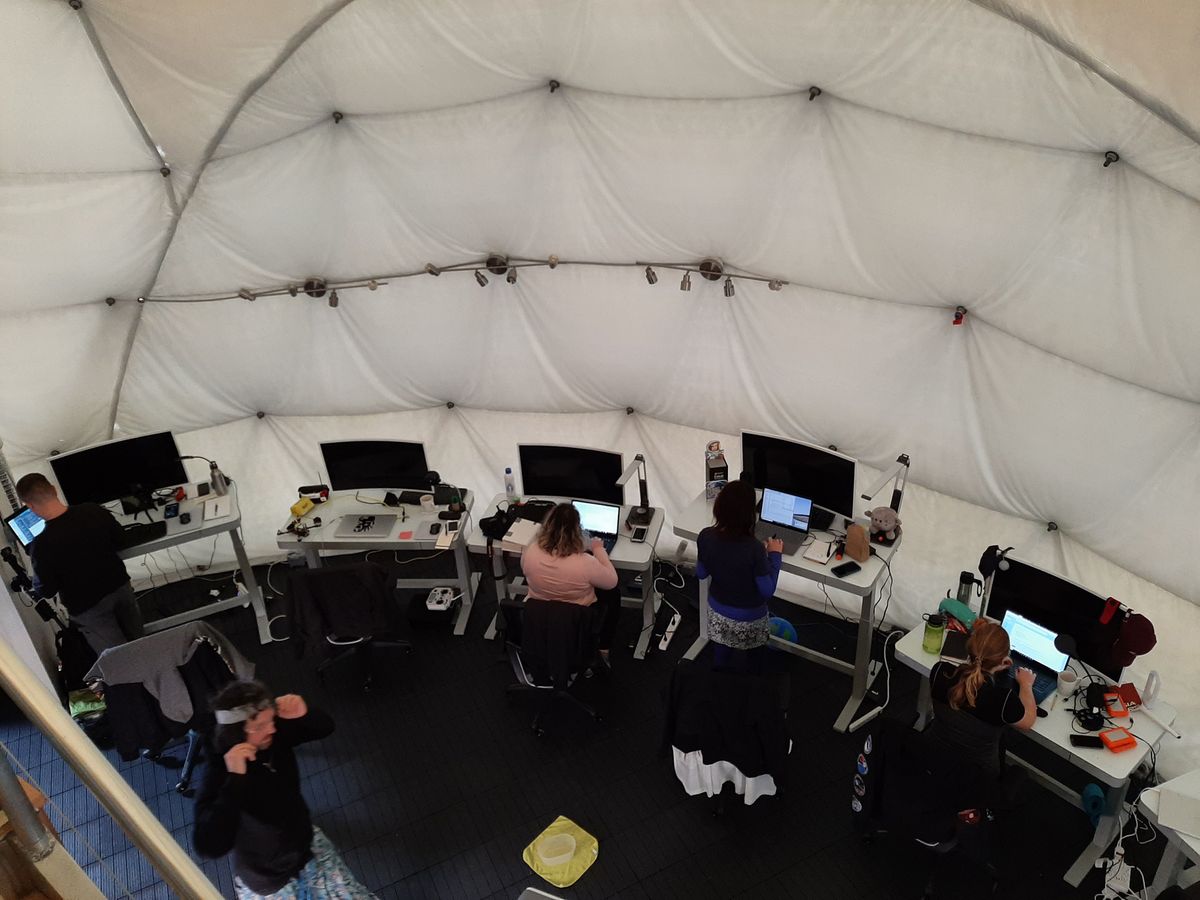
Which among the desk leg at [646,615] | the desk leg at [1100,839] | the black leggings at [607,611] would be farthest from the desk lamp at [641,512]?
the desk leg at [1100,839]

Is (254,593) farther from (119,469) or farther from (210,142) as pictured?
(210,142)

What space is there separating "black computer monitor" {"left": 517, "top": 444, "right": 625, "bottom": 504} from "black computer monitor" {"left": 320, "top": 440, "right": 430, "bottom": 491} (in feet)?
2.41

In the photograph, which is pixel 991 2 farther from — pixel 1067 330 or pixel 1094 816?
pixel 1094 816

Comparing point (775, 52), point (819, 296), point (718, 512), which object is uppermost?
point (775, 52)

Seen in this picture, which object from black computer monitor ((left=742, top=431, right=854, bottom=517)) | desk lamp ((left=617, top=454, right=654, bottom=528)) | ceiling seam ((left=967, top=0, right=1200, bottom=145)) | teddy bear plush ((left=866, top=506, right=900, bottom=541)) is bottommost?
desk lamp ((left=617, top=454, right=654, bottom=528))

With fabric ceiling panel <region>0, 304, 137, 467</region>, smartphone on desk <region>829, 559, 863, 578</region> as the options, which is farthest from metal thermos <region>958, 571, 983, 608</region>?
fabric ceiling panel <region>0, 304, 137, 467</region>

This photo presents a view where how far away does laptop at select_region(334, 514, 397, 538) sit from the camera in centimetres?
598

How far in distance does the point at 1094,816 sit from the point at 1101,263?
2.81 metres

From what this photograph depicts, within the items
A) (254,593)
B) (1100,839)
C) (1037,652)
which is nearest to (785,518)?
(1037,652)

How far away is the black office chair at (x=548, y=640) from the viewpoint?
4.75 metres

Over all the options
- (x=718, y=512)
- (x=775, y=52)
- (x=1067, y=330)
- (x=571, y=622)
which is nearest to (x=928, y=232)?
(x=1067, y=330)

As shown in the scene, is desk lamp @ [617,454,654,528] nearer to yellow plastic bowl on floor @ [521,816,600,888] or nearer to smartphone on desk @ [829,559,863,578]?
smartphone on desk @ [829,559,863,578]

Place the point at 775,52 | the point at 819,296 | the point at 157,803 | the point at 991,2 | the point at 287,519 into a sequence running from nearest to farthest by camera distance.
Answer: the point at 991,2
the point at 775,52
the point at 157,803
the point at 819,296
the point at 287,519

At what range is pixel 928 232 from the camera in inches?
187
